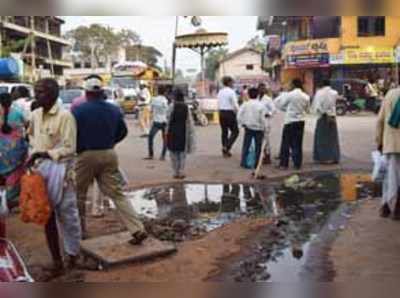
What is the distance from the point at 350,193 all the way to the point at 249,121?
7.60ft

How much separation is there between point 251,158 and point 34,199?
6212mm

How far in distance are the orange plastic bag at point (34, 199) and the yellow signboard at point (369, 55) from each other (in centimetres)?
2611

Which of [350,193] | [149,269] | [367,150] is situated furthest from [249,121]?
[149,269]

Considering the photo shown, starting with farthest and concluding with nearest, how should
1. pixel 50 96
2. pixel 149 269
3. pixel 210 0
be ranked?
pixel 149 269, pixel 50 96, pixel 210 0

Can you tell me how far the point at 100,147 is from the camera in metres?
5.34

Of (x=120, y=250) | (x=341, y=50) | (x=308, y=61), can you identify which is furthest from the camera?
(x=308, y=61)

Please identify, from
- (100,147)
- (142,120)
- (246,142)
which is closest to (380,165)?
(100,147)

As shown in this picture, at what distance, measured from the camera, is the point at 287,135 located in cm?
1050

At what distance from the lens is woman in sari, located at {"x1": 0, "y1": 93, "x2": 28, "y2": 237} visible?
252 inches

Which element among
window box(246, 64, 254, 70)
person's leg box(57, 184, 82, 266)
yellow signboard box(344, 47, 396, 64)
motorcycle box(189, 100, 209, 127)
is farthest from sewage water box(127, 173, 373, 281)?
window box(246, 64, 254, 70)

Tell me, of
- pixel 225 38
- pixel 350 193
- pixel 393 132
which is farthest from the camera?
pixel 225 38

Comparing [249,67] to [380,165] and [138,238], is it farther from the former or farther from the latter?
[138,238]

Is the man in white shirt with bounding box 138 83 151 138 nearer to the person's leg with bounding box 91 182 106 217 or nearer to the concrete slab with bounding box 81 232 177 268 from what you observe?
the person's leg with bounding box 91 182 106 217

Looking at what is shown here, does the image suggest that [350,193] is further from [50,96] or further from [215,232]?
[50,96]
